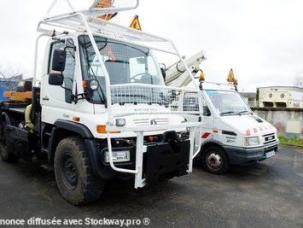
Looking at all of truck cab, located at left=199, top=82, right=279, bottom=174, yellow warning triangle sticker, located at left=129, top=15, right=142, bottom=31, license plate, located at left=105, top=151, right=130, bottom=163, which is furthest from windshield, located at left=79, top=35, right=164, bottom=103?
truck cab, located at left=199, top=82, right=279, bottom=174

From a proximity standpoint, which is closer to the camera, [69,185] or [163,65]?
[69,185]

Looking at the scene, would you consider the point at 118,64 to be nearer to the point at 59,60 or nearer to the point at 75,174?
the point at 59,60

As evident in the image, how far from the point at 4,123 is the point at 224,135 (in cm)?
469

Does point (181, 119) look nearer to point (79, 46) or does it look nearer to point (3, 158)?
point (79, 46)

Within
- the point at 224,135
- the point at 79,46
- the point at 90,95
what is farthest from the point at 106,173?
the point at 224,135

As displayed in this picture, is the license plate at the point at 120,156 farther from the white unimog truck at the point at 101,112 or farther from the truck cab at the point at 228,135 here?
the truck cab at the point at 228,135

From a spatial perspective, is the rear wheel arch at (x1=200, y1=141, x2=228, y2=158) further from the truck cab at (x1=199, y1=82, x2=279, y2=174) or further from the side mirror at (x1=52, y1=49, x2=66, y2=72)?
the side mirror at (x1=52, y1=49, x2=66, y2=72)

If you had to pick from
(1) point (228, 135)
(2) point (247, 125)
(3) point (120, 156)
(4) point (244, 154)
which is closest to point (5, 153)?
(3) point (120, 156)

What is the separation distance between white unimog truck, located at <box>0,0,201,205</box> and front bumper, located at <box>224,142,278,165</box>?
5.01 feet

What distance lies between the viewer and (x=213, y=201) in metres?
4.20

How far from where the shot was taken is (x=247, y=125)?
5.44 metres

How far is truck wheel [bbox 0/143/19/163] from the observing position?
569 cm

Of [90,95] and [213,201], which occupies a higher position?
[90,95]

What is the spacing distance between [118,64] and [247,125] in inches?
120
